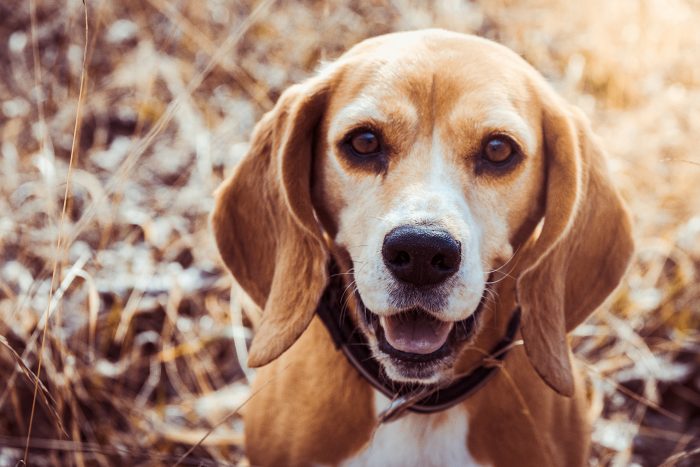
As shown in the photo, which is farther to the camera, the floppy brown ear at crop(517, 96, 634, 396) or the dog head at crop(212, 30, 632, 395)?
the floppy brown ear at crop(517, 96, 634, 396)

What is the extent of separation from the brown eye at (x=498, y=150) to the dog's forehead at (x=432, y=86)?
0.19 ft

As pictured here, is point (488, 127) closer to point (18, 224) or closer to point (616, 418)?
point (616, 418)

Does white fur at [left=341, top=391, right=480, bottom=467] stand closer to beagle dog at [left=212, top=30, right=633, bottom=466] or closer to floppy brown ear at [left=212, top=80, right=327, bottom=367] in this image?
beagle dog at [left=212, top=30, right=633, bottom=466]

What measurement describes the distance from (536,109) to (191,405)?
2.16m

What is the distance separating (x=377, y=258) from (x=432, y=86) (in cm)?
59

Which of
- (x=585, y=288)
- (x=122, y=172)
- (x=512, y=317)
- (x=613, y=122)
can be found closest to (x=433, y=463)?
(x=512, y=317)

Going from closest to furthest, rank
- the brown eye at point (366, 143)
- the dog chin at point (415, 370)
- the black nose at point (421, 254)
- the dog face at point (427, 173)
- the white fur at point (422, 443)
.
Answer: the black nose at point (421, 254)
the dog face at point (427, 173)
the dog chin at point (415, 370)
the brown eye at point (366, 143)
the white fur at point (422, 443)

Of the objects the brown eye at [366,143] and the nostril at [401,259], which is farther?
the brown eye at [366,143]

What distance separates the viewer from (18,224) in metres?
4.34

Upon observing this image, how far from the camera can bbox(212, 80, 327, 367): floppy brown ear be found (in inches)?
105

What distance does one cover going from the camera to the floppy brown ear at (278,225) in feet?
8.75

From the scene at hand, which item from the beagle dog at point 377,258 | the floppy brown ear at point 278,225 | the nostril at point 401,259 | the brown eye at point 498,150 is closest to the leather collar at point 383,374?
the beagle dog at point 377,258

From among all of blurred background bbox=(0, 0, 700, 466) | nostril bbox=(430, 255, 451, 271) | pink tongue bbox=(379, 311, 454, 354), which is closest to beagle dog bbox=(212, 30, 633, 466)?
pink tongue bbox=(379, 311, 454, 354)

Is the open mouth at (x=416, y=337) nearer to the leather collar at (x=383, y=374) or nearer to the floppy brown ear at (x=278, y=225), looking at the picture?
the leather collar at (x=383, y=374)
